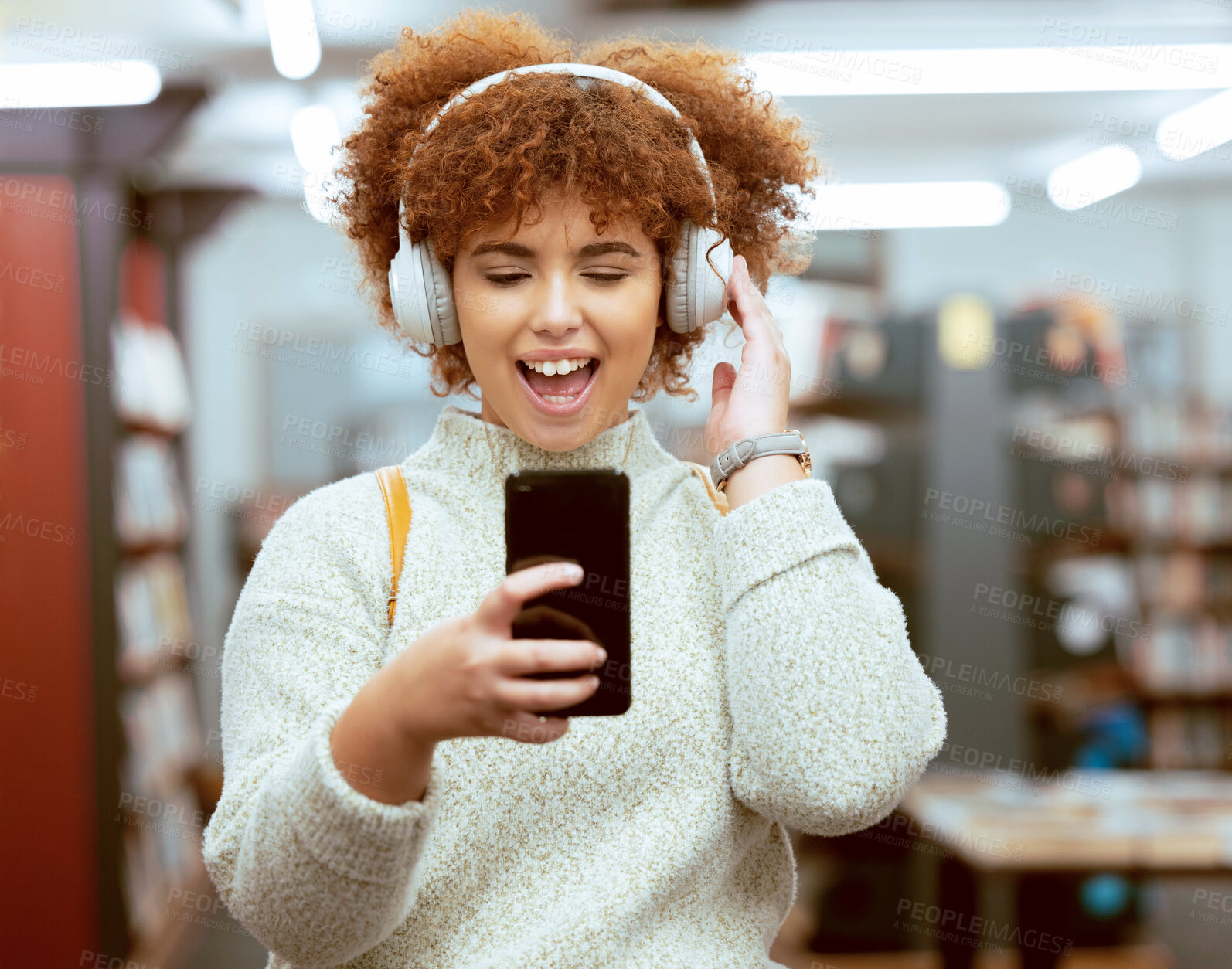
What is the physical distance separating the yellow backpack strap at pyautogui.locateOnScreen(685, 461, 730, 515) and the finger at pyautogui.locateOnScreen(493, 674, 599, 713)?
0.37m

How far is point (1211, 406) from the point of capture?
4.91 m

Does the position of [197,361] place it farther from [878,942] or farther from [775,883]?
[775,883]

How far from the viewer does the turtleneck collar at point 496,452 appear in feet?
3.43

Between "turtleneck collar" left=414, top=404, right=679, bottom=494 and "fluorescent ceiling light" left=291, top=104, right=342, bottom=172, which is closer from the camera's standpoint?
"turtleneck collar" left=414, top=404, right=679, bottom=494

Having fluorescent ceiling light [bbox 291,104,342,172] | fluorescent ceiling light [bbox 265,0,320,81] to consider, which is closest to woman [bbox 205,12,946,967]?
fluorescent ceiling light [bbox 265,0,320,81]

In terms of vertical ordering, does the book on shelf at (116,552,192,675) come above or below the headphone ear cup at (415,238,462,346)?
below

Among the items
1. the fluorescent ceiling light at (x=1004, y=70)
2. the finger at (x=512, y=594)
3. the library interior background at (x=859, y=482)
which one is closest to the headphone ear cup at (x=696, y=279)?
the finger at (x=512, y=594)

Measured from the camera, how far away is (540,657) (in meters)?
0.66

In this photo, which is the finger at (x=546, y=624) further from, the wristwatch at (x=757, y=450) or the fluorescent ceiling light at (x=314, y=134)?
the fluorescent ceiling light at (x=314, y=134)

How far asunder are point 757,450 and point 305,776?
492 millimetres

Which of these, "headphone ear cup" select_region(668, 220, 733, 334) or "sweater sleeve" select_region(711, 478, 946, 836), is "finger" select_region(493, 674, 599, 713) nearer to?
"sweater sleeve" select_region(711, 478, 946, 836)

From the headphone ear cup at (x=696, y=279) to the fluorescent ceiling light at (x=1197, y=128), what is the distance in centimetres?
468

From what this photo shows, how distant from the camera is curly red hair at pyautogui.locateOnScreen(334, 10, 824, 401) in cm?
92

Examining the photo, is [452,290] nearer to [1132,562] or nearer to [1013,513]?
[1013,513]
